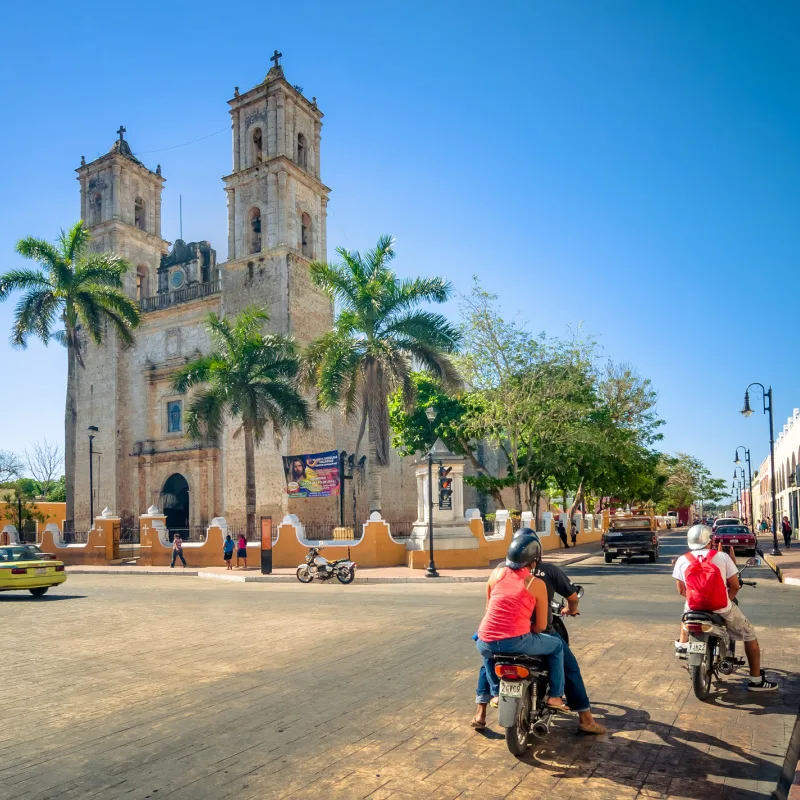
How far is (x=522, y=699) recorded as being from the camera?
460 centimetres

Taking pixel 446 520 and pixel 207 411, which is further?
pixel 207 411

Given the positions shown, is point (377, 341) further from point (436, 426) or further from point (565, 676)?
point (565, 676)

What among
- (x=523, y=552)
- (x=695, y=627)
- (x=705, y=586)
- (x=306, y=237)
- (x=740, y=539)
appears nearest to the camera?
(x=523, y=552)

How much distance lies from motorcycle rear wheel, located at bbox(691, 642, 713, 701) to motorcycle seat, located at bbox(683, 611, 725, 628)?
22 centimetres

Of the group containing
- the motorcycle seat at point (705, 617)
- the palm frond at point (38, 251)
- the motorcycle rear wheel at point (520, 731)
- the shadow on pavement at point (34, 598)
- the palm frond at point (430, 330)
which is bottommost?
the shadow on pavement at point (34, 598)

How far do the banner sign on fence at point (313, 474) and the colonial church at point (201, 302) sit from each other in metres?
4.74

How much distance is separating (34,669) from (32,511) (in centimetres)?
4237

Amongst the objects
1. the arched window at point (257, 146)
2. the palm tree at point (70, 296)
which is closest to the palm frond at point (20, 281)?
the palm tree at point (70, 296)

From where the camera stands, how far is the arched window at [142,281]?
43.1m

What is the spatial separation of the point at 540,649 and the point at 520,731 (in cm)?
53

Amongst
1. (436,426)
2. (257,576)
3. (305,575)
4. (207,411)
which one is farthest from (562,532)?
(305,575)

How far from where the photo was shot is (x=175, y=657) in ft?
27.7

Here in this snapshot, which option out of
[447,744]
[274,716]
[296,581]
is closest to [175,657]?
[274,716]

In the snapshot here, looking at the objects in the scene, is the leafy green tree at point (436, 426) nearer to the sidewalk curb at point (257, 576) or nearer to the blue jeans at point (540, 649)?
the sidewalk curb at point (257, 576)
